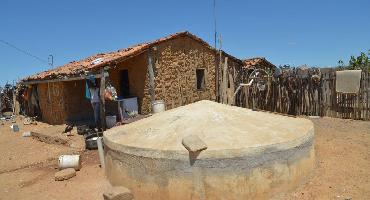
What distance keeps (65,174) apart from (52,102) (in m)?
7.89

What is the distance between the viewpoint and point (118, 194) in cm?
504

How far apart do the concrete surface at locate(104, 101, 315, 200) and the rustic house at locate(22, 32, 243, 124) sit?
5563 mm

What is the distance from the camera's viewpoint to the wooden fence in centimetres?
1026

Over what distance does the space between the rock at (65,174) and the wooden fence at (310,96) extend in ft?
25.8

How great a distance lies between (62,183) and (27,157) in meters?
3.37

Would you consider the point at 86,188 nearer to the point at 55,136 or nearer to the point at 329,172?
the point at 329,172

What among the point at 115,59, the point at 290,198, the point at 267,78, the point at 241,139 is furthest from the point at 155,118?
the point at 267,78

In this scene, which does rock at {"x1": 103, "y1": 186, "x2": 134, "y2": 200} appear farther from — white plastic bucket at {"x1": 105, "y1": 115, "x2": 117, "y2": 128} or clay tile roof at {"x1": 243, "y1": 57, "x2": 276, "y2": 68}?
clay tile roof at {"x1": 243, "y1": 57, "x2": 276, "y2": 68}

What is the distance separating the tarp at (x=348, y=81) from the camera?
1006 centimetres

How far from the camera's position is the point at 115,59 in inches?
416

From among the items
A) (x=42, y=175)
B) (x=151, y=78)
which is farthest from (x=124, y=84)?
(x=42, y=175)

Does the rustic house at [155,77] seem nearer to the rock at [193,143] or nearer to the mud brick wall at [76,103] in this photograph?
the mud brick wall at [76,103]

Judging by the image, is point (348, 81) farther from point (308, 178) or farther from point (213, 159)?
point (213, 159)

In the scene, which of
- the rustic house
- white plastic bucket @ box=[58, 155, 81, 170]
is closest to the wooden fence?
the rustic house
